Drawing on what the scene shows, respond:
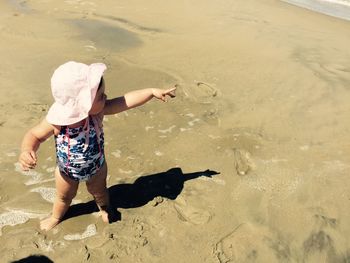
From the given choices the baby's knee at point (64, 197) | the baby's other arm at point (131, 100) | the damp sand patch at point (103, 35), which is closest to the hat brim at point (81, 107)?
the baby's other arm at point (131, 100)

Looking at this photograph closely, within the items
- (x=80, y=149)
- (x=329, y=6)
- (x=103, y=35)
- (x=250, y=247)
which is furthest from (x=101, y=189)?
(x=329, y=6)

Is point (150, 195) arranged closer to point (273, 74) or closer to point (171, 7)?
point (273, 74)

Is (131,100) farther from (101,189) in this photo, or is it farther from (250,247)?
(250,247)

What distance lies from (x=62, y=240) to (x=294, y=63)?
4.35 m

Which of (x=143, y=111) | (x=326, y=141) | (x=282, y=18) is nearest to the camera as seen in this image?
(x=326, y=141)

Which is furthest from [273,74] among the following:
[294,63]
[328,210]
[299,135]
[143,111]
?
[328,210]

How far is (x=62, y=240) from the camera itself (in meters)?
3.02

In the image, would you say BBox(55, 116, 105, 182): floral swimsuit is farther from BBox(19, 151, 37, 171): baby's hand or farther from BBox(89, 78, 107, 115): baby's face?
BBox(19, 151, 37, 171): baby's hand

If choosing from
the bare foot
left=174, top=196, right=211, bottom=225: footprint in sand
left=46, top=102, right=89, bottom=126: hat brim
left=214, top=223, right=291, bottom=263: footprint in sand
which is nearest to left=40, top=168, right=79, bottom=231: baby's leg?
the bare foot

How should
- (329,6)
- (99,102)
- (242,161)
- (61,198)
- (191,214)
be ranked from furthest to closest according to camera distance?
(329,6)
(242,161)
(191,214)
(61,198)
(99,102)

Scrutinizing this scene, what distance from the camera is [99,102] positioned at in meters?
2.65

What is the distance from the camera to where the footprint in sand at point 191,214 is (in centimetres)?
322

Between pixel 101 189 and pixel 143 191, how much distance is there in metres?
0.53

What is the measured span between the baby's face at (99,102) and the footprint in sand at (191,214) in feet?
3.62
